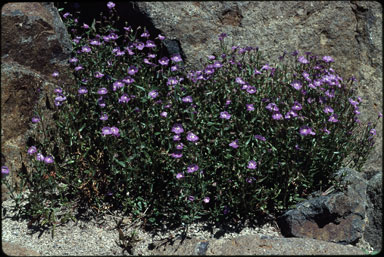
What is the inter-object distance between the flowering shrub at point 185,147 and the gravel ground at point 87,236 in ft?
0.45

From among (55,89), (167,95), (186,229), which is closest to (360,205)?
(186,229)

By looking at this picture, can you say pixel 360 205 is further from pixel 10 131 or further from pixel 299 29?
pixel 10 131

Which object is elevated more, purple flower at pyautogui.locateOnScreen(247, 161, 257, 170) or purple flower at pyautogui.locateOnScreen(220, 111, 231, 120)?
purple flower at pyautogui.locateOnScreen(220, 111, 231, 120)

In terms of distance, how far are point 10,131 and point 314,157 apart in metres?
2.97

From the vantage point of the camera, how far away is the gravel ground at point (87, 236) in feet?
12.4

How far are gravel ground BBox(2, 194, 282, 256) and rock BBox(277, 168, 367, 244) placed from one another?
0.63 feet

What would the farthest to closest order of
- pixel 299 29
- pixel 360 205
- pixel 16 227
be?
pixel 299 29 → pixel 360 205 → pixel 16 227

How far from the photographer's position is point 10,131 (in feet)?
14.1

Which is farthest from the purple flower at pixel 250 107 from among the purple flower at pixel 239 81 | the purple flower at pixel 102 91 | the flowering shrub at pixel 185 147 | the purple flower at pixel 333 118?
the purple flower at pixel 102 91

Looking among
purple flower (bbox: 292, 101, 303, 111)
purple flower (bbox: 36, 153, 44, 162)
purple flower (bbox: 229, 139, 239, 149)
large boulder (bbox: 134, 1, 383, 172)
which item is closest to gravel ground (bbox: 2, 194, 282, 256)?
purple flower (bbox: 36, 153, 44, 162)

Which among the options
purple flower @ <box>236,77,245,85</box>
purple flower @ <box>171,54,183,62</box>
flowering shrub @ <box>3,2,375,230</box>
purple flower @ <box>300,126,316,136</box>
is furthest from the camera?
purple flower @ <box>171,54,183,62</box>

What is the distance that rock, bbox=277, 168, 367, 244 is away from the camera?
4094 mm

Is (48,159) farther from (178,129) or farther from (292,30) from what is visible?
(292,30)

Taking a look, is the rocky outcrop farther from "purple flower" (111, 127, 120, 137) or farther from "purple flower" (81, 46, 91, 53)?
"purple flower" (81, 46, 91, 53)
